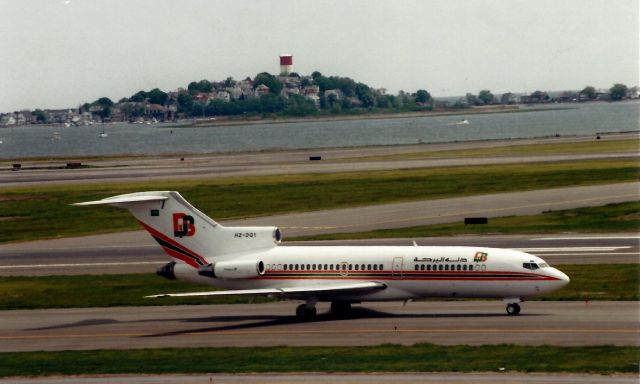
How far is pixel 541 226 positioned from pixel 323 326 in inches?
1364

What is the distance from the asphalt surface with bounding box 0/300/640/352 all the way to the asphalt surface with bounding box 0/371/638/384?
221 inches

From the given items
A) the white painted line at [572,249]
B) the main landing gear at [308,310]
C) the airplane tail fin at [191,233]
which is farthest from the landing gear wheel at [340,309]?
the white painted line at [572,249]

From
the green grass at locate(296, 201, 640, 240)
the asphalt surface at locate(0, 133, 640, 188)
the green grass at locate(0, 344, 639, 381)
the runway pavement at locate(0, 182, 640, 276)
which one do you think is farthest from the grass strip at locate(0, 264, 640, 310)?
the asphalt surface at locate(0, 133, 640, 188)

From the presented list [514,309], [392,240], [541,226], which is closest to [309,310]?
[514,309]

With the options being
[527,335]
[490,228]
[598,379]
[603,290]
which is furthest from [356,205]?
[598,379]

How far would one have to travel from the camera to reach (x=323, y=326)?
46.5 metres

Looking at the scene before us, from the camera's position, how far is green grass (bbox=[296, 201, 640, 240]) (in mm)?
75062

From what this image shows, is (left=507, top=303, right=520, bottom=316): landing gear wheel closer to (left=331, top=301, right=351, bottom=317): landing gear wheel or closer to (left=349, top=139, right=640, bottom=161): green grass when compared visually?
(left=331, top=301, right=351, bottom=317): landing gear wheel

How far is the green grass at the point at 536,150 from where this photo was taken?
481 feet

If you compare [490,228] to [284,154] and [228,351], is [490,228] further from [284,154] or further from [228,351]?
[284,154]

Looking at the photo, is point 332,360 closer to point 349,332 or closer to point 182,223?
point 349,332

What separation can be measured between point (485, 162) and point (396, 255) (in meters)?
86.8

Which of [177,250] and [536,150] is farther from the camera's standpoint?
[536,150]

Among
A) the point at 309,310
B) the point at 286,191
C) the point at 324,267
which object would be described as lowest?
the point at 286,191
